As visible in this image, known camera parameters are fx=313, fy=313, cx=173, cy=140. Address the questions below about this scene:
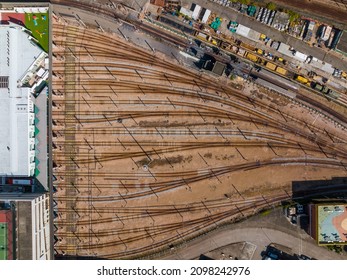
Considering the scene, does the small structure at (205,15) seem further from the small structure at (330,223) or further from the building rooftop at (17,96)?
the small structure at (330,223)

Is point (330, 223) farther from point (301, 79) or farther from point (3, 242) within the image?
point (3, 242)

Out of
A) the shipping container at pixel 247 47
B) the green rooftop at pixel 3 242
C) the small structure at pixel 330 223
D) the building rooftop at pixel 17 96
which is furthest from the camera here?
the building rooftop at pixel 17 96

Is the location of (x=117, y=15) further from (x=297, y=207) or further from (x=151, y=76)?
(x=297, y=207)

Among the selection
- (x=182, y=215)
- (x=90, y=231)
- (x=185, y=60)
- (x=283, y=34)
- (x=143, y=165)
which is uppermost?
(x=283, y=34)

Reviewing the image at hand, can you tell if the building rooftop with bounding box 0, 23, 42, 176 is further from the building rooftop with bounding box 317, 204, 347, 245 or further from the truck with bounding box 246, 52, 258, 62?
the building rooftop with bounding box 317, 204, 347, 245

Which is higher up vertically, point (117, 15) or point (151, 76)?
point (117, 15)

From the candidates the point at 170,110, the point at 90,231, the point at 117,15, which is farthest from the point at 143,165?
the point at 117,15

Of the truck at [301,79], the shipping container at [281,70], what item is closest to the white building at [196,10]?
the shipping container at [281,70]

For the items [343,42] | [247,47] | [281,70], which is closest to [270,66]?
[281,70]
